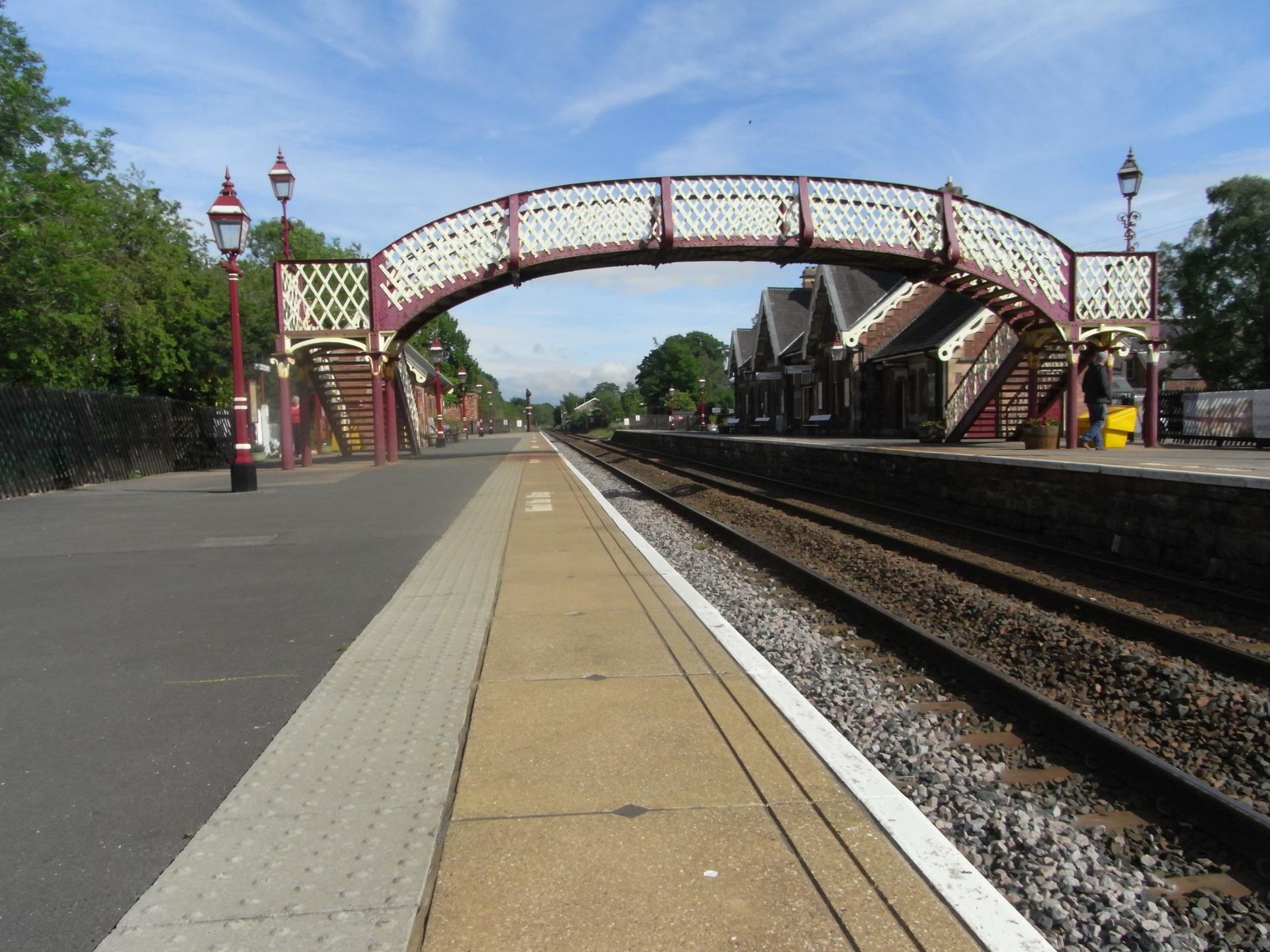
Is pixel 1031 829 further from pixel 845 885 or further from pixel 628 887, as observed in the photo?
pixel 628 887

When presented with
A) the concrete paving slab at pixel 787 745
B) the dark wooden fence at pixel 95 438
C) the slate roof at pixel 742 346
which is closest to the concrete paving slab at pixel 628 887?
the concrete paving slab at pixel 787 745

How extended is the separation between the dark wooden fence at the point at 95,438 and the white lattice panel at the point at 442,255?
6.78 m

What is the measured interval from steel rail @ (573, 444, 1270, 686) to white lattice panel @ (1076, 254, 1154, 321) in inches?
561

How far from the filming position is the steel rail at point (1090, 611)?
5.70m

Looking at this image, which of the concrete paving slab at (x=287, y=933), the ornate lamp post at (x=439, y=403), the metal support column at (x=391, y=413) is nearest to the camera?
the concrete paving slab at (x=287, y=933)

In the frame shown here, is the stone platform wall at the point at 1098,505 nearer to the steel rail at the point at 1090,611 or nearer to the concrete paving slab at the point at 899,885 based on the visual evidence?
the steel rail at the point at 1090,611

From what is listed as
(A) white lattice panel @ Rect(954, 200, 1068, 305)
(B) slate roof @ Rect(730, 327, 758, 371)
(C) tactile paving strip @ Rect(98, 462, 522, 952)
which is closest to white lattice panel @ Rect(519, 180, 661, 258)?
(A) white lattice panel @ Rect(954, 200, 1068, 305)

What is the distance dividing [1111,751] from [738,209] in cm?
2123

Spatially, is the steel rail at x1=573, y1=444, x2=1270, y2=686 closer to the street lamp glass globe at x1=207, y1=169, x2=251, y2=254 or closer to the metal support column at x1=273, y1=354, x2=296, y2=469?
the street lamp glass globe at x1=207, y1=169, x2=251, y2=254

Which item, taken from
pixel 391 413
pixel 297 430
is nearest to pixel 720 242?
pixel 391 413

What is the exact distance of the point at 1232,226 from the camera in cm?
4350

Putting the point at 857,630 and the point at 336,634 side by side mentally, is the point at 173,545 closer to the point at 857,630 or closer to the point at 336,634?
the point at 336,634

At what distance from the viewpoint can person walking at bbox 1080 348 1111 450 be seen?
68.2 feet

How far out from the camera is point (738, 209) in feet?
78.2
